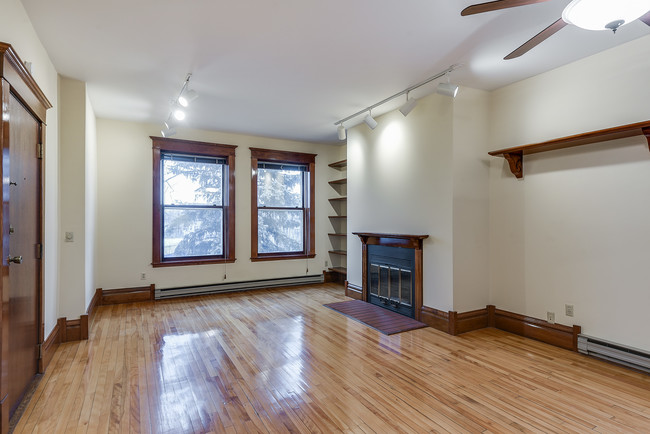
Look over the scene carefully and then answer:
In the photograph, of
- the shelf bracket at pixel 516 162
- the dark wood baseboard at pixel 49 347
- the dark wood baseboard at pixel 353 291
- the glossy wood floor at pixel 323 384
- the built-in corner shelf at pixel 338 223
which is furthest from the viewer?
the built-in corner shelf at pixel 338 223

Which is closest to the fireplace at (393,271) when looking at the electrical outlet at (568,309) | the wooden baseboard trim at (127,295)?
the electrical outlet at (568,309)

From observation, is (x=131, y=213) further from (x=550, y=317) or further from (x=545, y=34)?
(x=550, y=317)

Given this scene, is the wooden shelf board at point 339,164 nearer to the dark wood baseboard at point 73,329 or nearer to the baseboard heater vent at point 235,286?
the baseboard heater vent at point 235,286

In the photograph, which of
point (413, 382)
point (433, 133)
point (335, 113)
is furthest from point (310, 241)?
point (413, 382)

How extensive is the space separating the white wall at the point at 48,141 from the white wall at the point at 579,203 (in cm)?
443

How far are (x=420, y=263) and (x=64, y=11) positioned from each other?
4056mm

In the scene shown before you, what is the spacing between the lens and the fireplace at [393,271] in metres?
4.20

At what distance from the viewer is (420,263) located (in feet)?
13.6

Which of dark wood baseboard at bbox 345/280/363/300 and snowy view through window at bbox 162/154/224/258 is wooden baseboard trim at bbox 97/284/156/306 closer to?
snowy view through window at bbox 162/154/224/258

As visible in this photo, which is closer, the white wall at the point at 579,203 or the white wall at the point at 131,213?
the white wall at the point at 579,203

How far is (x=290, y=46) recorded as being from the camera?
2898 mm

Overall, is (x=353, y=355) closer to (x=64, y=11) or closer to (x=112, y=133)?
(x=64, y=11)

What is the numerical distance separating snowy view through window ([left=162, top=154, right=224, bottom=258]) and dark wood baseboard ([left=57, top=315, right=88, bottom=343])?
1965mm

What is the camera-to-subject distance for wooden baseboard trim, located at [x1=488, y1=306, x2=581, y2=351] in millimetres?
3254
